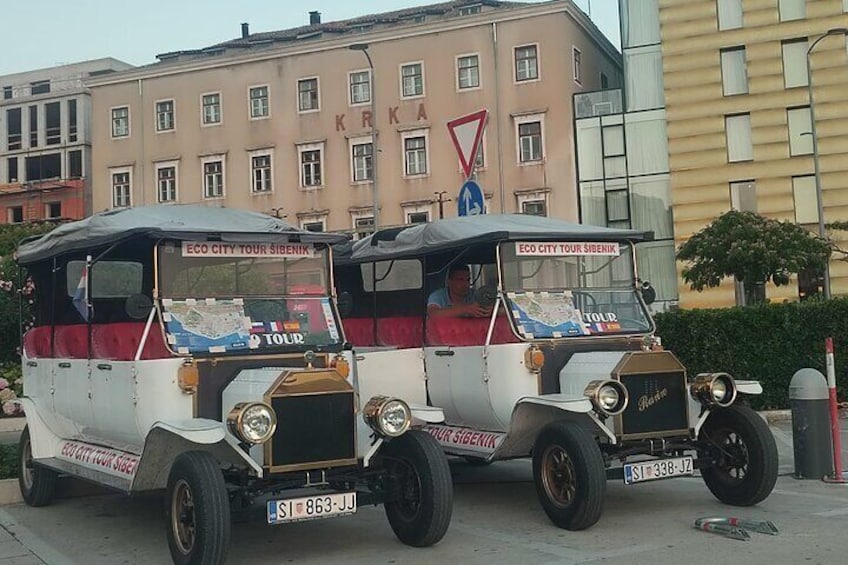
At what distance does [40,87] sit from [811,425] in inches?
2549

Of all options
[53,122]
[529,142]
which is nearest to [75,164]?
[53,122]

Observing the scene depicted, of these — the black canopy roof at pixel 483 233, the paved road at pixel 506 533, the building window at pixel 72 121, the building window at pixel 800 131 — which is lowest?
the paved road at pixel 506 533

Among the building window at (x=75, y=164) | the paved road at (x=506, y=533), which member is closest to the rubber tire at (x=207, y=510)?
the paved road at (x=506, y=533)

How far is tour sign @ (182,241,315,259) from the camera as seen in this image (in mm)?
7551

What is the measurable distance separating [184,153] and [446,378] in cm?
3589

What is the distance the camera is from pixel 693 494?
9.23 metres

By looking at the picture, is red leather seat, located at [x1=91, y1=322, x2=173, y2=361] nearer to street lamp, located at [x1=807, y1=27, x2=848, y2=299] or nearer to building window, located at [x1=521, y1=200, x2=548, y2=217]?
street lamp, located at [x1=807, y1=27, x2=848, y2=299]

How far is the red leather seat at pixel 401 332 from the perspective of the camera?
10.1 m

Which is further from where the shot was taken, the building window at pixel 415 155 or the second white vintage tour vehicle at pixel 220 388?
the building window at pixel 415 155

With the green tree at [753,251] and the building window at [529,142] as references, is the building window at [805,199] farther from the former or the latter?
the building window at [529,142]

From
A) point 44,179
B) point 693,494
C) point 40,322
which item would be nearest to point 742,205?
point 693,494

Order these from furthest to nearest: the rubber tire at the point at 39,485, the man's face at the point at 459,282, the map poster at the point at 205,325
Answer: the man's face at the point at 459,282 → the rubber tire at the point at 39,485 → the map poster at the point at 205,325

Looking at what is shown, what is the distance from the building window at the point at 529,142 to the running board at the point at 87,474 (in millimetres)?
30004

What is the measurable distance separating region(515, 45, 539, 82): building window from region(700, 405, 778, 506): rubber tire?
30418 mm
